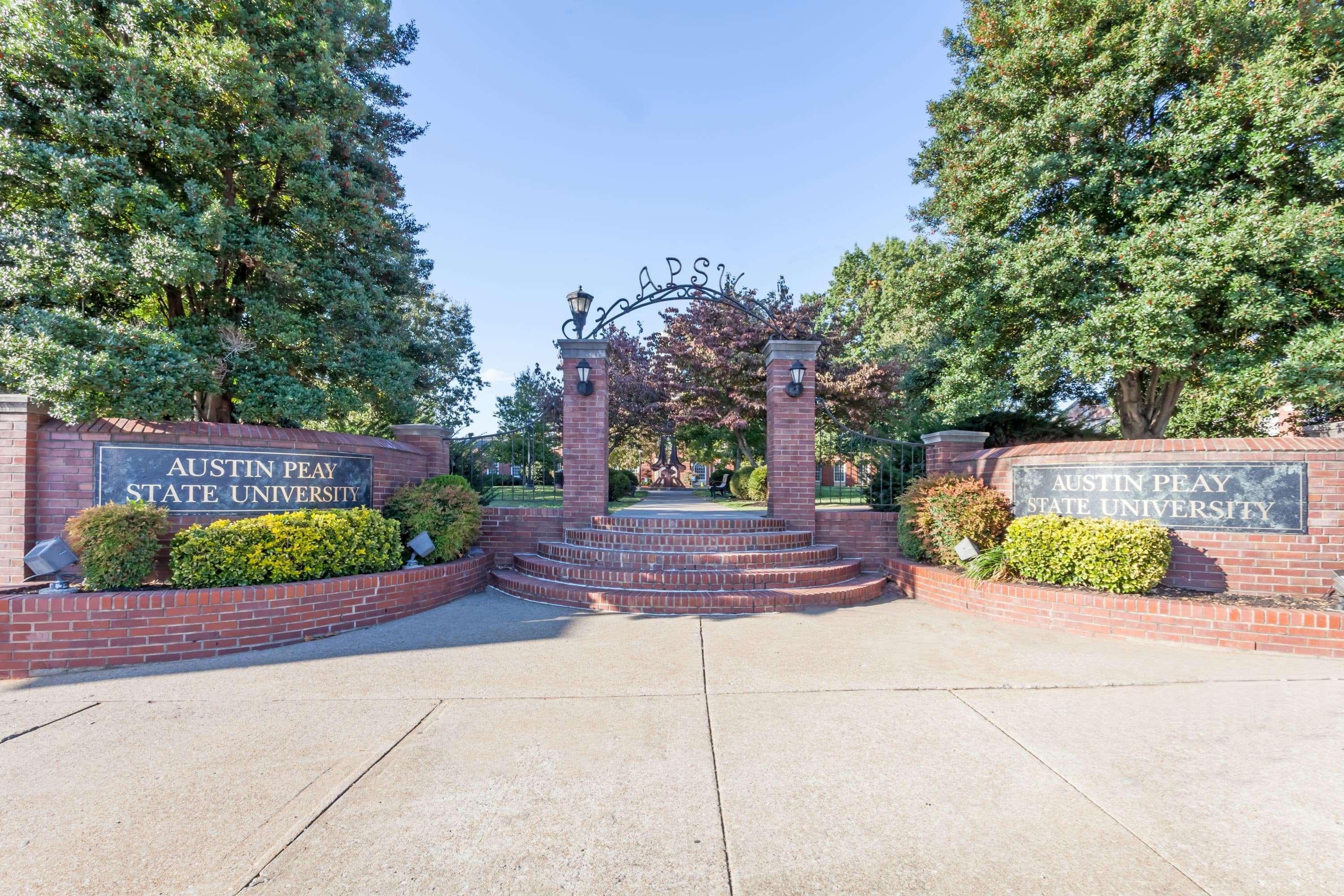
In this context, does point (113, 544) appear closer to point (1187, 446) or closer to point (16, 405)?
point (16, 405)

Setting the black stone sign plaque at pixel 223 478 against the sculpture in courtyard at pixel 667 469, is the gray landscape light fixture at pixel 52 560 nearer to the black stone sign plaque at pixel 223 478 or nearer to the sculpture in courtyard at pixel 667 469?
the black stone sign plaque at pixel 223 478

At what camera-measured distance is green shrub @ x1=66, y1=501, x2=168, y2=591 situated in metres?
4.50

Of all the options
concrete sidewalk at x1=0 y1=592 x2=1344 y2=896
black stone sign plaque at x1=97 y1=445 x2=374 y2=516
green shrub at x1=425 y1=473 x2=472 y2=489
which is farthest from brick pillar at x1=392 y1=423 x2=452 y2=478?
concrete sidewalk at x1=0 y1=592 x2=1344 y2=896

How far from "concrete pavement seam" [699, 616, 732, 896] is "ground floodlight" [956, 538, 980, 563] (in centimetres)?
361

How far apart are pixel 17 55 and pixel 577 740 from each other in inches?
340

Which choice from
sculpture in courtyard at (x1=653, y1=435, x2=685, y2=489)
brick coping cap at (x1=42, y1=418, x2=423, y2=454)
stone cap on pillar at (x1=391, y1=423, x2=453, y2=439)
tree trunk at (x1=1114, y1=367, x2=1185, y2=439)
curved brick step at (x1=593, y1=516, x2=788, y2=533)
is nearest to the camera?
brick coping cap at (x1=42, y1=418, x2=423, y2=454)

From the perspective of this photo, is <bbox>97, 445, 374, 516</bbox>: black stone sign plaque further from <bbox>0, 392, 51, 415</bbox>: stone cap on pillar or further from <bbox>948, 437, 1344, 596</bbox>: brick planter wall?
<bbox>948, 437, 1344, 596</bbox>: brick planter wall

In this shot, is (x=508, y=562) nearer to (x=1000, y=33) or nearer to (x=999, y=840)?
(x=999, y=840)

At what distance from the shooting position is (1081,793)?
254cm

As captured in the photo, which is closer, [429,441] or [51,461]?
[51,461]

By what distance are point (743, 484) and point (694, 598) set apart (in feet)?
37.8

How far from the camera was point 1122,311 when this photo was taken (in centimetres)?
738

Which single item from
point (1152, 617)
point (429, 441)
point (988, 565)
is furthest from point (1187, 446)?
point (429, 441)

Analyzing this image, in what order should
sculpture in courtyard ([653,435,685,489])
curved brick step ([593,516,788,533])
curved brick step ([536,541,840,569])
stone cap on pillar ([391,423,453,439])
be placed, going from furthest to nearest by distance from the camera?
1. sculpture in courtyard ([653,435,685,489])
2. stone cap on pillar ([391,423,453,439])
3. curved brick step ([593,516,788,533])
4. curved brick step ([536,541,840,569])
